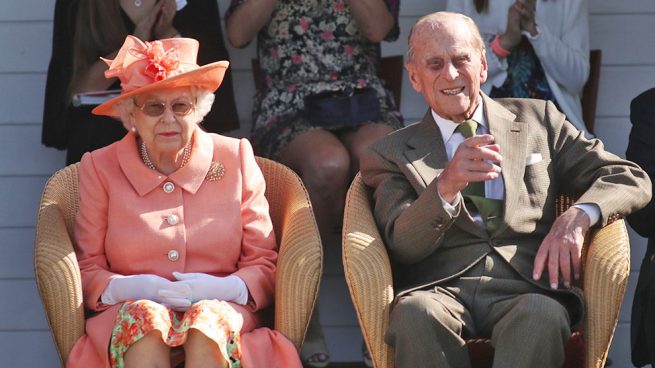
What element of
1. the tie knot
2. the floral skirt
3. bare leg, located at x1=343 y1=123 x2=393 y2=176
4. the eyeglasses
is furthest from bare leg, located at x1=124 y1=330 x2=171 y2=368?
bare leg, located at x1=343 y1=123 x2=393 y2=176

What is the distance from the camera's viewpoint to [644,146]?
4625 millimetres

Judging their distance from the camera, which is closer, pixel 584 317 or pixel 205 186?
pixel 584 317

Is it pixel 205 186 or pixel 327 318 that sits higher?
pixel 205 186

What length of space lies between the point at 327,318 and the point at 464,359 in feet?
6.19

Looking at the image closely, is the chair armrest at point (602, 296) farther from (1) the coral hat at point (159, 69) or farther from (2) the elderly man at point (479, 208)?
(1) the coral hat at point (159, 69)

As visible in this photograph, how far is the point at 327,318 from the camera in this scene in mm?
5660

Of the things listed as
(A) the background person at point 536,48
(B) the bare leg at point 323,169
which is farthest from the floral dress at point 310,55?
(A) the background person at point 536,48

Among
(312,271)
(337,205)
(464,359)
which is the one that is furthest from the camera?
(337,205)

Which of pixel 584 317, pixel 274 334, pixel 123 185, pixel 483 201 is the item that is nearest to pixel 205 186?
pixel 123 185

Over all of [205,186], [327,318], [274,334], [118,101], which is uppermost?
[118,101]

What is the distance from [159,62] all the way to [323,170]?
3.29 feet

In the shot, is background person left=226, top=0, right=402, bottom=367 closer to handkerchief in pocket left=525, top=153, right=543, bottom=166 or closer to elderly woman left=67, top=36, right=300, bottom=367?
elderly woman left=67, top=36, right=300, bottom=367

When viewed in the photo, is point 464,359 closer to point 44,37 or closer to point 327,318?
point 327,318

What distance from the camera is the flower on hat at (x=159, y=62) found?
413cm
